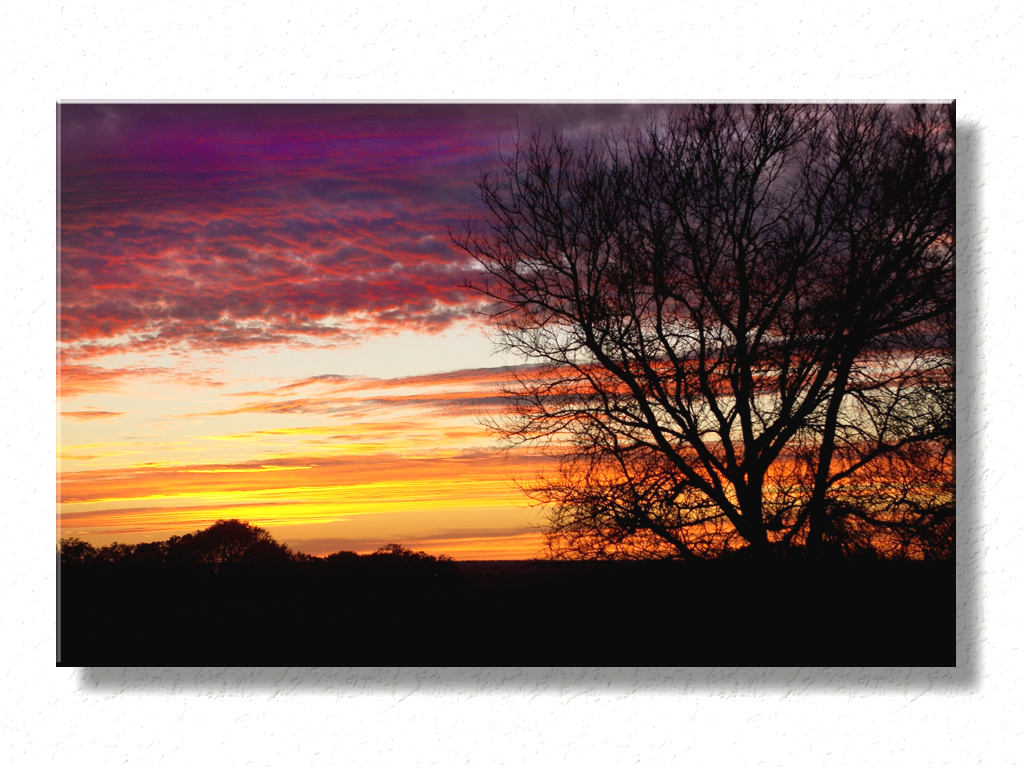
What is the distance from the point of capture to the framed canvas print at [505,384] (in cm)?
301

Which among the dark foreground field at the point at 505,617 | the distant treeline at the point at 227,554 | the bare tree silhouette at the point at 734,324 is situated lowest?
the dark foreground field at the point at 505,617

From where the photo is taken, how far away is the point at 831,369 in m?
3.09

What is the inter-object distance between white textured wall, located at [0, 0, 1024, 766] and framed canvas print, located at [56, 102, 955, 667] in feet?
0.34

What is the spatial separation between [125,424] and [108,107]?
120cm

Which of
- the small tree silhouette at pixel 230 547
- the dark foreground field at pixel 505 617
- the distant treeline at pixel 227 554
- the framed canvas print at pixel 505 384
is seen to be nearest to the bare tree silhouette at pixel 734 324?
the framed canvas print at pixel 505 384

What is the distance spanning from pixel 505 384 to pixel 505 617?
0.85 metres

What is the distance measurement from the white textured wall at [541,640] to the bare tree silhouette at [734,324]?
0.16 metres

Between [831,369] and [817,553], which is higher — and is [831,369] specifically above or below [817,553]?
above

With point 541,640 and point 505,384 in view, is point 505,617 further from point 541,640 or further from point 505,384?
point 505,384

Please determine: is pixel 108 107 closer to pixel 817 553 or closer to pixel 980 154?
pixel 817 553

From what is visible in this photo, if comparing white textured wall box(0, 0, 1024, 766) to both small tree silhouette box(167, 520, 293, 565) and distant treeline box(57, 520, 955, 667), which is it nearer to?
distant treeline box(57, 520, 955, 667)

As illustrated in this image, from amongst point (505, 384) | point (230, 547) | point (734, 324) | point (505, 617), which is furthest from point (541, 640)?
point (734, 324)

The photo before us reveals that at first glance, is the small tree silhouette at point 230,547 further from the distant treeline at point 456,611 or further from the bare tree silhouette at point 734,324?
the bare tree silhouette at point 734,324

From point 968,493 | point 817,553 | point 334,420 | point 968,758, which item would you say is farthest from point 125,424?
point 968,758
